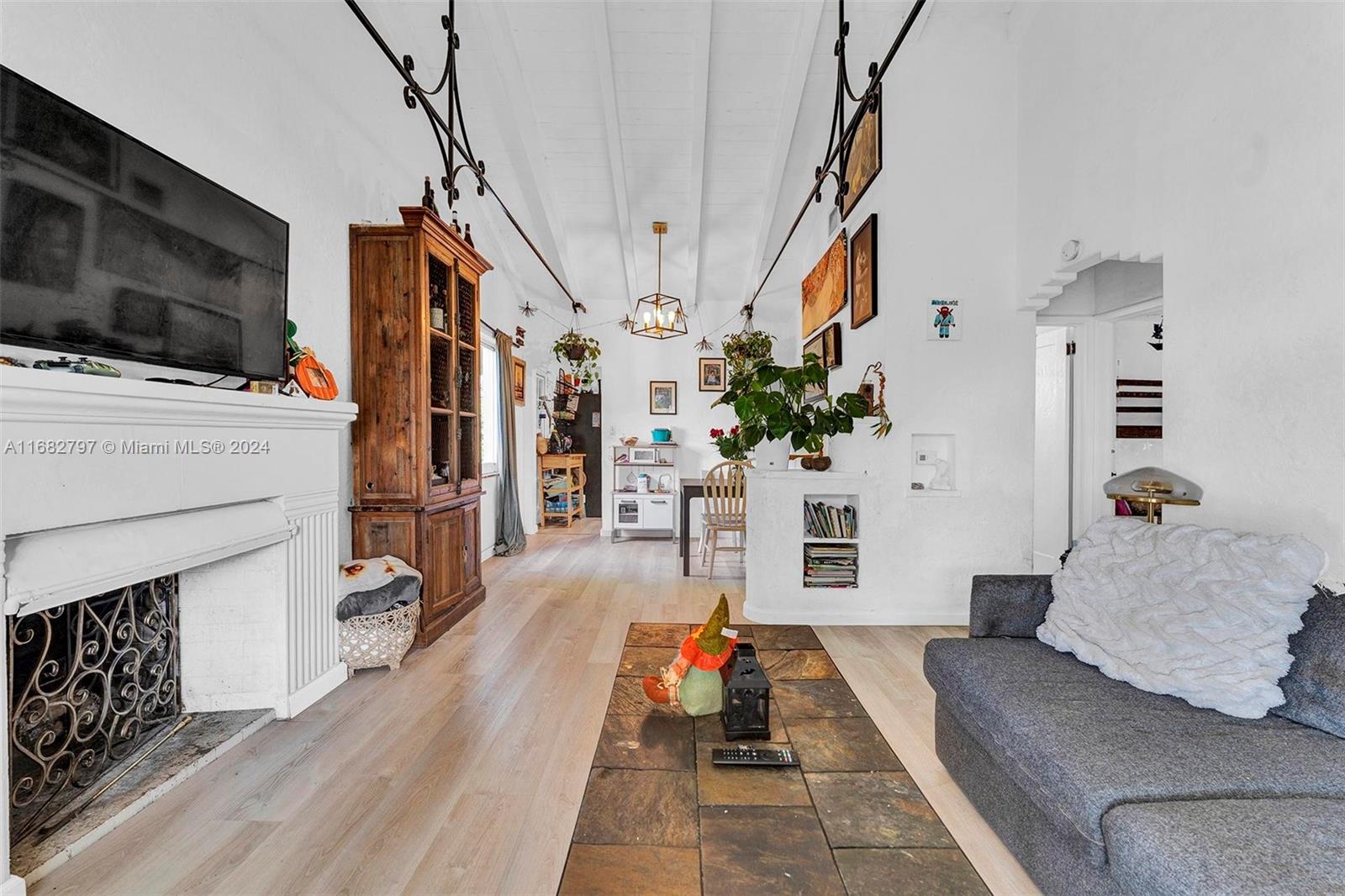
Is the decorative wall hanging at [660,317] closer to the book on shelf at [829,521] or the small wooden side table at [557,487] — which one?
the small wooden side table at [557,487]

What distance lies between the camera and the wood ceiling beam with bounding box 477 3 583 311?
3.54 m

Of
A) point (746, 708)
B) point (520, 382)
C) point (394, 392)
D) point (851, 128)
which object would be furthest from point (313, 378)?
point (520, 382)

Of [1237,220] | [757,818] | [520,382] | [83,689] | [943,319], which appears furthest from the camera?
[520,382]

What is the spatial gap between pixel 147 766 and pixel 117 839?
1.18 feet

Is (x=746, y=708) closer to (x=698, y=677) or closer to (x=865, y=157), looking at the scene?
(x=698, y=677)

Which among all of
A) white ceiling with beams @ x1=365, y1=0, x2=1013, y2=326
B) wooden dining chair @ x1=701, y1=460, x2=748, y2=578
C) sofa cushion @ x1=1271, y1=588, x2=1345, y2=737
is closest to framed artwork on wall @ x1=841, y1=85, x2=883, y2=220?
white ceiling with beams @ x1=365, y1=0, x2=1013, y2=326

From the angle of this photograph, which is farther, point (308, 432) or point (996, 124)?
point (996, 124)

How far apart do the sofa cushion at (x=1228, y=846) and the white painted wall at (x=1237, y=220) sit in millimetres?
1178

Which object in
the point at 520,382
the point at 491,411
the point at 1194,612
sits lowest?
the point at 1194,612

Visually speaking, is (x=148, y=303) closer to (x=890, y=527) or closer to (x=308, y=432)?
(x=308, y=432)

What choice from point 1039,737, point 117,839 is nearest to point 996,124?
point 1039,737

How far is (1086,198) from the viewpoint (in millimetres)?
2883

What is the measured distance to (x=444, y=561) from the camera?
137 inches

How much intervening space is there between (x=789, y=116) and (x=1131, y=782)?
427 centimetres
